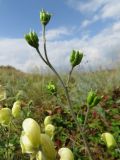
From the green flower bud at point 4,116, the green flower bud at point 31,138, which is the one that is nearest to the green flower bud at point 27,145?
the green flower bud at point 31,138

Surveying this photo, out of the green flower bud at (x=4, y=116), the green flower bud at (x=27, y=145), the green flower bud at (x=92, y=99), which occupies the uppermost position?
the green flower bud at (x=4, y=116)

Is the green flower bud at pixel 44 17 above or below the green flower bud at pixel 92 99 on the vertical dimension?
above

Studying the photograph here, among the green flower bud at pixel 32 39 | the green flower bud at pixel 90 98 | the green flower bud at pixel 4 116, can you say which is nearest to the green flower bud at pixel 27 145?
the green flower bud at pixel 90 98

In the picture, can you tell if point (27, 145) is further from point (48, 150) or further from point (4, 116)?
point (4, 116)

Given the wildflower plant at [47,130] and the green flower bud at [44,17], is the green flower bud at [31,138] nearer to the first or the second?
the wildflower plant at [47,130]

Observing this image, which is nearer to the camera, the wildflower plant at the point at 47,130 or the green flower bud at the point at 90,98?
the wildflower plant at the point at 47,130

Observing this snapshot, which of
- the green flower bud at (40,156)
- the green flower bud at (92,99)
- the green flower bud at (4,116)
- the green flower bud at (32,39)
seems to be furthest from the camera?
the green flower bud at (4,116)

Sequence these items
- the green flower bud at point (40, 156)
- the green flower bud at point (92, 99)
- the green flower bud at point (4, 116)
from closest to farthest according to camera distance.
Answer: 1. the green flower bud at point (40, 156)
2. the green flower bud at point (92, 99)
3. the green flower bud at point (4, 116)
